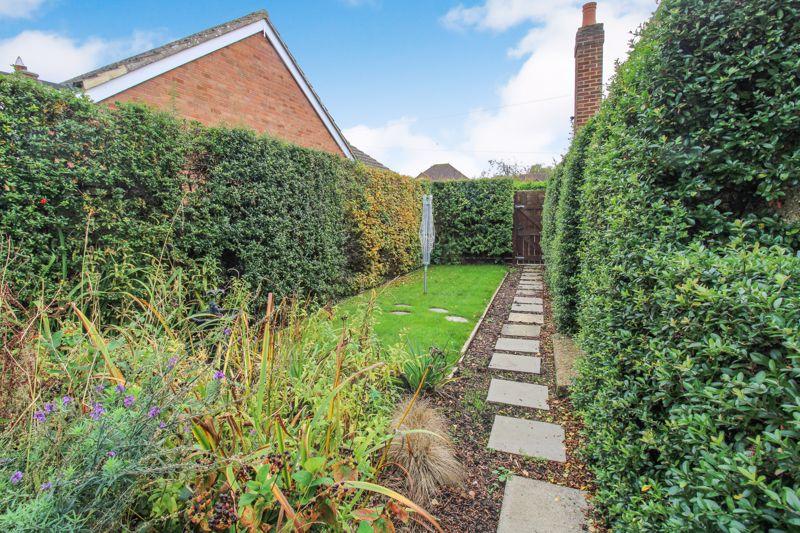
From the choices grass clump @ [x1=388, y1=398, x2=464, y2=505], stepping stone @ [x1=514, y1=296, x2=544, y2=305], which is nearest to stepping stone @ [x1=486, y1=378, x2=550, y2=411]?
grass clump @ [x1=388, y1=398, x2=464, y2=505]

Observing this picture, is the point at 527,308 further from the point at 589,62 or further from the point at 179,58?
the point at 179,58

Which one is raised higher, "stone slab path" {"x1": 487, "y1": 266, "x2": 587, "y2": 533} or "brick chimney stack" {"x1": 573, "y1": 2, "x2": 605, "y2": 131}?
"brick chimney stack" {"x1": 573, "y1": 2, "x2": 605, "y2": 131}

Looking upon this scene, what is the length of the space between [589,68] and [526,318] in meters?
5.24

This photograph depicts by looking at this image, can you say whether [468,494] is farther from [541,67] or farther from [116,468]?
[541,67]

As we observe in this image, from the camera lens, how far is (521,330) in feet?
16.3

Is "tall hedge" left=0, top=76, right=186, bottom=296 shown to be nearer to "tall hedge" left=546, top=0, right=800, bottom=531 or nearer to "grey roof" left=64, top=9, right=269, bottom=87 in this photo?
"tall hedge" left=546, top=0, right=800, bottom=531

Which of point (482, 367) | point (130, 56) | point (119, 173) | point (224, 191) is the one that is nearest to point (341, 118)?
point (130, 56)

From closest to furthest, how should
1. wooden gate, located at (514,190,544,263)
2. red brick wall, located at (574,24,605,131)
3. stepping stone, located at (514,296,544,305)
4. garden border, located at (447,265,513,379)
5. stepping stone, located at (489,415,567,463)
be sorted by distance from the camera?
1. stepping stone, located at (489,415,567,463)
2. garden border, located at (447,265,513,379)
3. stepping stone, located at (514,296,544,305)
4. red brick wall, located at (574,24,605,131)
5. wooden gate, located at (514,190,544,263)

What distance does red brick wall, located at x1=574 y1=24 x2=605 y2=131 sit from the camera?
7.00 m

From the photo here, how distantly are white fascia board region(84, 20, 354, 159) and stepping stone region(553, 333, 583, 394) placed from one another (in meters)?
5.64

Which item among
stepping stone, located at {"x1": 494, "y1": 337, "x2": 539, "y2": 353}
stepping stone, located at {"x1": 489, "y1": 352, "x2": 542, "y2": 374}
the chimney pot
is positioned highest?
the chimney pot

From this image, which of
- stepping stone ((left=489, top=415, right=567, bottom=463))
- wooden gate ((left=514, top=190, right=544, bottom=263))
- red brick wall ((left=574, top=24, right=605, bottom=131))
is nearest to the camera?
stepping stone ((left=489, top=415, right=567, bottom=463))

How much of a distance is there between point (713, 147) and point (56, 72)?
32.4ft

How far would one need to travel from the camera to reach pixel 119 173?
318cm
